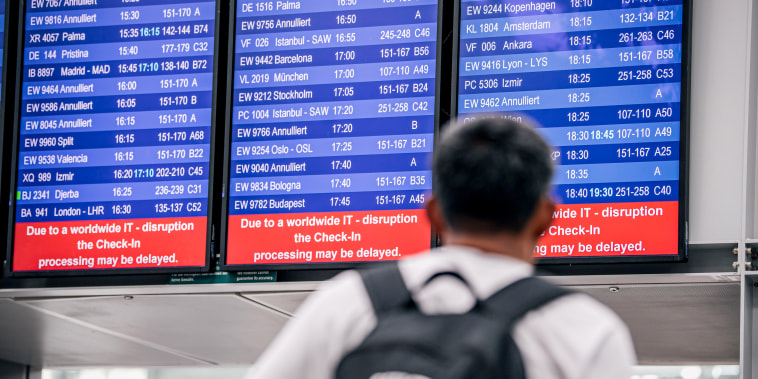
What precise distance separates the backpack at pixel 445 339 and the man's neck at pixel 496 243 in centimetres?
8

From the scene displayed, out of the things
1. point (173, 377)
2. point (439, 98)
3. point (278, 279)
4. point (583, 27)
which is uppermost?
point (583, 27)

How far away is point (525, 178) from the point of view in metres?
1.66

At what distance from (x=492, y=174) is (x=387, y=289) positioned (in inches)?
8.7

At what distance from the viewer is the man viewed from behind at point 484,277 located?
1.59 m

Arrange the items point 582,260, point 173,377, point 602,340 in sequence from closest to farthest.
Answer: point 602,340
point 582,260
point 173,377

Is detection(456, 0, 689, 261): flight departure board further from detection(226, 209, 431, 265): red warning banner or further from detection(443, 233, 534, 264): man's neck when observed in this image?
detection(443, 233, 534, 264): man's neck

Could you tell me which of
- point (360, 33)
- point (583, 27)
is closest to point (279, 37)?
point (360, 33)

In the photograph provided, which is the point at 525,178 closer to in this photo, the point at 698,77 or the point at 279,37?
the point at 698,77

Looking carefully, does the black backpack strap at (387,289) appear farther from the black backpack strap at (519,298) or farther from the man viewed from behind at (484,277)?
the black backpack strap at (519,298)

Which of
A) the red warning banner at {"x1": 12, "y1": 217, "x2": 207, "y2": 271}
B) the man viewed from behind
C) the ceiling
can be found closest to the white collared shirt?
the man viewed from behind

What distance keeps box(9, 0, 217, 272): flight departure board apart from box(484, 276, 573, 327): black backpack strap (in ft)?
12.6

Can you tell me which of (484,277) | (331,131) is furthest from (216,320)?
(484,277)

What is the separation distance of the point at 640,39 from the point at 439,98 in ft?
2.98

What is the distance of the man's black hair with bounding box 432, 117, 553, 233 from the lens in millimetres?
1658
